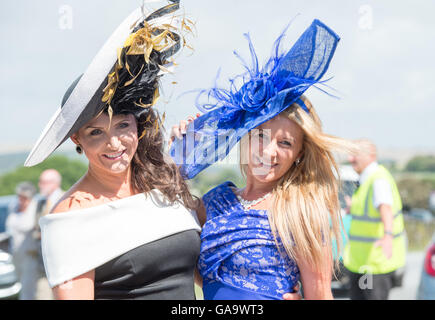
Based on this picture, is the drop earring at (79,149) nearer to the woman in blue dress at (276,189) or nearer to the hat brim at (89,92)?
the hat brim at (89,92)

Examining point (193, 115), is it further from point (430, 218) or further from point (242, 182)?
point (430, 218)

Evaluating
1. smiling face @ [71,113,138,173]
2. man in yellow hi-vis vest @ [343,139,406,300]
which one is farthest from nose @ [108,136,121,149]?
man in yellow hi-vis vest @ [343,139,406,300]

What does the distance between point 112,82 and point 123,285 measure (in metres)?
0.85

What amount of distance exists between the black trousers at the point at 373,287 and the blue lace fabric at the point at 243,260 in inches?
96.7

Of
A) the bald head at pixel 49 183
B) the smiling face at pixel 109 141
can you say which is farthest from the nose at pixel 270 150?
the bald head at pixel 49 183

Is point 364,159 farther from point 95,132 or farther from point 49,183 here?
point 49,183

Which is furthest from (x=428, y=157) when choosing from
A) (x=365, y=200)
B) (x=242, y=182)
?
(x=242, y=182)

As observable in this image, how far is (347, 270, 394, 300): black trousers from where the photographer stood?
425 centimetres

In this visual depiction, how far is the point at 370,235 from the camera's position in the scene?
14.6 feet

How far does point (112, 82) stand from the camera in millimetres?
1923

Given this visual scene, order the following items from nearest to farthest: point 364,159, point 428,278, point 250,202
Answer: point 250,202 < point 428,278 < point 364,159

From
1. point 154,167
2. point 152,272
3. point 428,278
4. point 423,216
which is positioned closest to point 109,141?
point 154,167

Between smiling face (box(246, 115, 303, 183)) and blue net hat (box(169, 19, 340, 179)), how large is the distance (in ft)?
0.16

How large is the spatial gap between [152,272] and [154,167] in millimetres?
519
